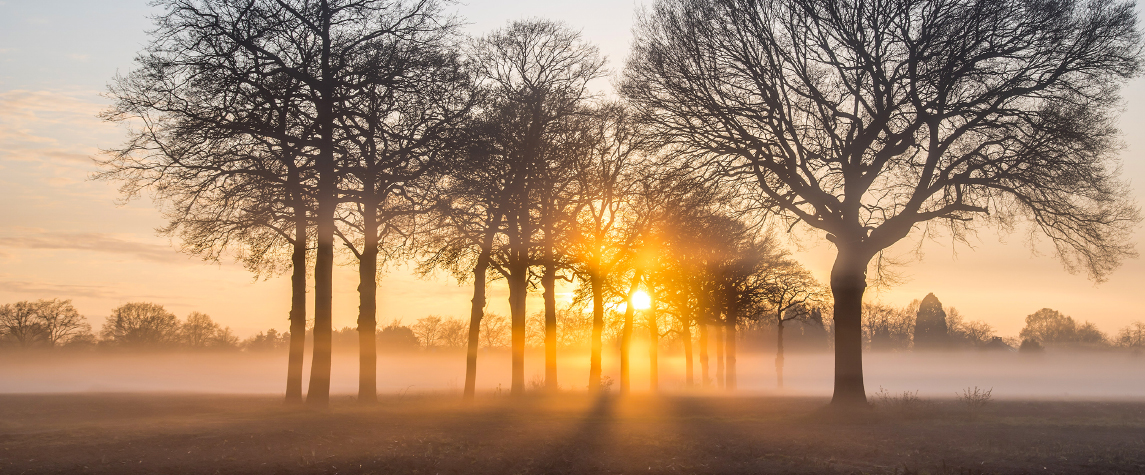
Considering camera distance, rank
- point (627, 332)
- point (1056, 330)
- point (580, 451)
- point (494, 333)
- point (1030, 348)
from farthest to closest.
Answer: point (1056, 330) → point (494, 333) → point (1030, 348) → point (627, 332) → point (580, 451)

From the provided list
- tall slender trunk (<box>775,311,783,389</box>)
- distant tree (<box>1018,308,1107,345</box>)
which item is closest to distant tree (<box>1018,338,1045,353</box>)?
distant tree (<box>1018,308,1107,345</box>)

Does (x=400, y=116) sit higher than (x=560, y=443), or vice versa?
(x=400, y=116)

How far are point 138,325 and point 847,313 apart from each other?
87180 mm

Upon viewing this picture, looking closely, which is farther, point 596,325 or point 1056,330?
point 1056,330

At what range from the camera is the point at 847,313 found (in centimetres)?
1853

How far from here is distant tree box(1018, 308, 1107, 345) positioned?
12838cm

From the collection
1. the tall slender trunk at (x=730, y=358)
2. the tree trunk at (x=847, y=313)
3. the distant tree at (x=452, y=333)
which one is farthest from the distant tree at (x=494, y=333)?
the tree trunk at (x=847, y=313)

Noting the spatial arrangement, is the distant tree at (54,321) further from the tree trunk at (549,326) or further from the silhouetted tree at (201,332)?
the tree trunk at (549,326)

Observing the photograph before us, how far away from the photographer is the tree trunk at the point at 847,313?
18.1m

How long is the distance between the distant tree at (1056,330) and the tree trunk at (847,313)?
130 meters

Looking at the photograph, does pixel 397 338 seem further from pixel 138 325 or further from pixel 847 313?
pixel 847 313

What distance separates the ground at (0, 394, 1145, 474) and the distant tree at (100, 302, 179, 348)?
7455 cm

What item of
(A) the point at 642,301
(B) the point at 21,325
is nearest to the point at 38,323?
(B) the point at 21,325

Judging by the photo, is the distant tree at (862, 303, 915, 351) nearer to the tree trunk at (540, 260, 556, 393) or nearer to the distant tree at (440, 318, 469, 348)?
the distant tree at (440, 318, 469, 348)
